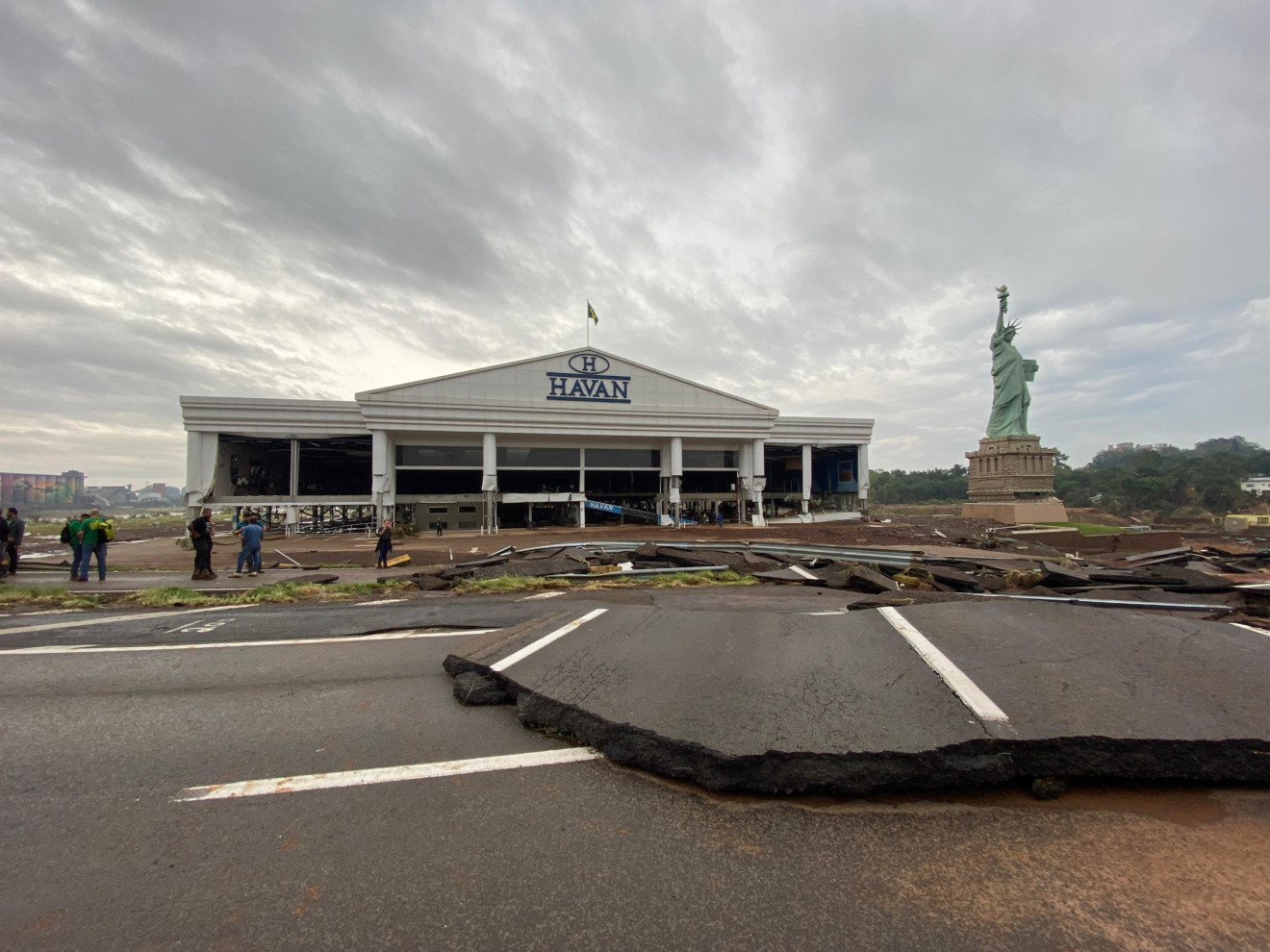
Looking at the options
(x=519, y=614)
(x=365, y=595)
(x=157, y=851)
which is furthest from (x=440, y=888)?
(x=365, y=595)

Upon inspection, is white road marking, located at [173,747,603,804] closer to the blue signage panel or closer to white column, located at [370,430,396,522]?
white column, located at [370,430,396,522]

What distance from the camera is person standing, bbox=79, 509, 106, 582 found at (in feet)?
39.0

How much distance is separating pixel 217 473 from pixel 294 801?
1428 inches

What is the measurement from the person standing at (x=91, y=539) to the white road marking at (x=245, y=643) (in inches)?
310

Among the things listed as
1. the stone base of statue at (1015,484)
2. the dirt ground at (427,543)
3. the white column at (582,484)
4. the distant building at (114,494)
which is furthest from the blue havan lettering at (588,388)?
the distant building at (114,494)

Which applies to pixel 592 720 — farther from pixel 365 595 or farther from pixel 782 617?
pixel 365 595

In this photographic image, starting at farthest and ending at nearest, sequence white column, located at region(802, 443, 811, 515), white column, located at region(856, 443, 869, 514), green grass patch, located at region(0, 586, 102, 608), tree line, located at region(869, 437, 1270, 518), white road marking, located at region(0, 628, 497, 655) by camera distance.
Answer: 1. tree line, located at region(869, 437, 1270, 518)
2. white column, located at region(856, 443, 869, 514)
3. white column, located at region(802, 443, 811, 515)
4. green grass patch, located at region(0, 586, 102, 608)
5. white road marking, located at region(0, 628, 497, 655)

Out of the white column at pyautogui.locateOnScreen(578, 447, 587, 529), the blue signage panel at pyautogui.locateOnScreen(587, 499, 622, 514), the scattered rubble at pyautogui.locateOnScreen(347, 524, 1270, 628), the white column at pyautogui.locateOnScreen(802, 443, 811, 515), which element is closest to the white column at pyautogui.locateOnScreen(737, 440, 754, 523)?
the white column at pyautogui.locateOnScreen(802, 443, 811, 515)

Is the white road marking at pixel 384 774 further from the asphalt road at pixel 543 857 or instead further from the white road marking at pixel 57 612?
the white road marking at pixel 57 612

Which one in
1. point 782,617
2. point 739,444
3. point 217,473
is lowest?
point 782,617

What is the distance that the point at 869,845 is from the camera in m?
2.60

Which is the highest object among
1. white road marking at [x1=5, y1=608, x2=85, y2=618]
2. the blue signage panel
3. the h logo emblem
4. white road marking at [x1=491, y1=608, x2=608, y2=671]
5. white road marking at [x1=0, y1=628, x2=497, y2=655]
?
the h logo emblem

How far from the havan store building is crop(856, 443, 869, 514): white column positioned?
0.56 feet

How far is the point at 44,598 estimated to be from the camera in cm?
933
